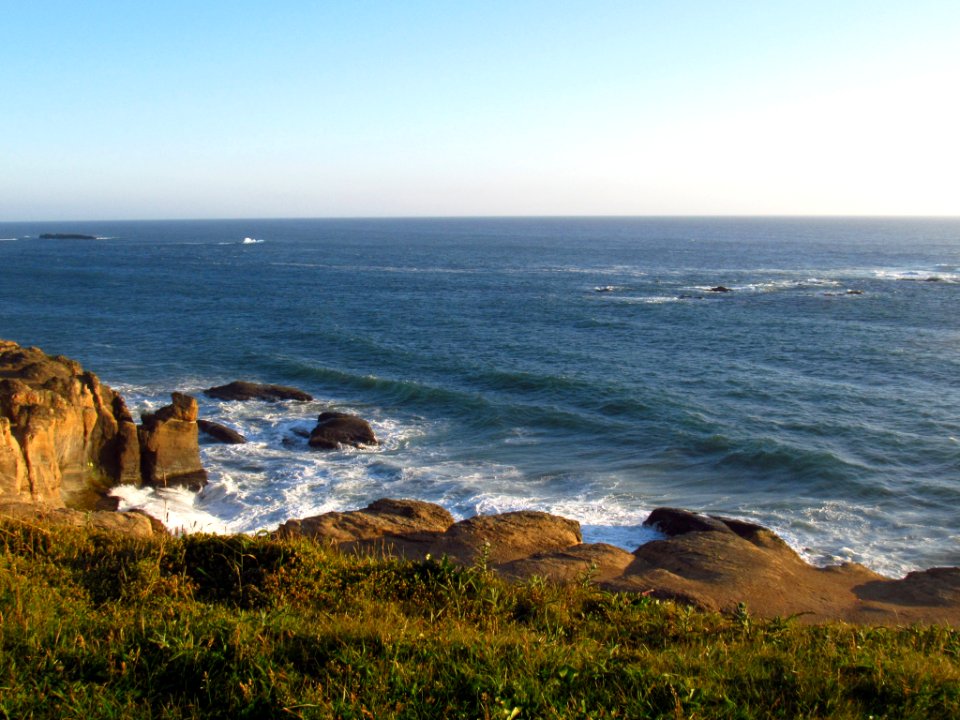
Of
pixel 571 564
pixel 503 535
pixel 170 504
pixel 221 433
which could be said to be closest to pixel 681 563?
pixel 571 564

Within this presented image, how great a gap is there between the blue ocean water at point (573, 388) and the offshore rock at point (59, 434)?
142cm

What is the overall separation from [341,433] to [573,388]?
42.7ft

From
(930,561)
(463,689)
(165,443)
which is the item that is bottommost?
(930,561)

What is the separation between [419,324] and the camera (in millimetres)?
56125

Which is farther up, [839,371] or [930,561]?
[839,371]

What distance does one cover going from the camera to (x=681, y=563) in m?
17.8

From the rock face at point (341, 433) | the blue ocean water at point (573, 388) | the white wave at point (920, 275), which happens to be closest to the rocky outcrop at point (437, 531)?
the blue ocean water at point (573, 388)

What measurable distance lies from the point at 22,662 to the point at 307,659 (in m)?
2.39

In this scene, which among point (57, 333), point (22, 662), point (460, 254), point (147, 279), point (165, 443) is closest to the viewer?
point (22, 662)

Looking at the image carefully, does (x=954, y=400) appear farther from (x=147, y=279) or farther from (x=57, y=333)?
(x=147, y=279)

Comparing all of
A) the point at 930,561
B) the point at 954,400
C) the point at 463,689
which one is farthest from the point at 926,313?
the point at 463,689

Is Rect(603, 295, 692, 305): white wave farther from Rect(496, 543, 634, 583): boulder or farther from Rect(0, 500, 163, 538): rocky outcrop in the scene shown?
Rect(0, 500, 163, 538): rocky outcrop

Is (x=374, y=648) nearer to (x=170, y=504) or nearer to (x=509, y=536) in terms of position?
(x=509, y=536)

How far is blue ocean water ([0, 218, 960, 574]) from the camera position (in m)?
24.6
